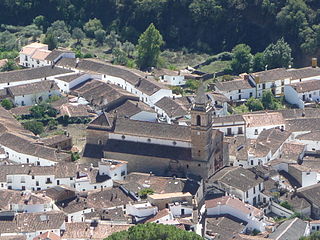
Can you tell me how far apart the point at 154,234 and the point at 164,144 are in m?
14.8

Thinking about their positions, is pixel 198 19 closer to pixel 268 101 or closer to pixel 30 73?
pixel 30 73

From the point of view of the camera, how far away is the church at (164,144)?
7562 centimetres

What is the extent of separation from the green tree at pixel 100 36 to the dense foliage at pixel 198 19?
1.86m

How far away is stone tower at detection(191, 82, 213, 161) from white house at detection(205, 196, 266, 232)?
4.56 m

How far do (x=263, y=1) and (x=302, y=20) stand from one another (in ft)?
17.9

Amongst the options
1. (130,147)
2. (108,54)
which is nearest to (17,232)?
(130,147)

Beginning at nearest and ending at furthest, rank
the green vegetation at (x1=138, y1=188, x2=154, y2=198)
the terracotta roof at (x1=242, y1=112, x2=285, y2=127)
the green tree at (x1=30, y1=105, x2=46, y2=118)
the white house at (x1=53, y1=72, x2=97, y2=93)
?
the green vegetation at (x1=138, y1=188, x2=154, y2=198) < the terracotta roof at (x1=242, y1=112, x2=285, y2=127) < the green tree at (x1=30, y1=105, x2=46, y2=118) < the white house at (x1=53, y1=72, x2=97, y2=93)

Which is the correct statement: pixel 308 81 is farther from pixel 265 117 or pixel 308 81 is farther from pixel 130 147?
pixel 130 147

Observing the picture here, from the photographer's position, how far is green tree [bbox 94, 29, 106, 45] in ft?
367

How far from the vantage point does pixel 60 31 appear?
370 ft

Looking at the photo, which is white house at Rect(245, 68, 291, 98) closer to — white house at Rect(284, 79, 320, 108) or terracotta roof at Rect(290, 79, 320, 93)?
white house at Rect(284, 79, 320, 108)

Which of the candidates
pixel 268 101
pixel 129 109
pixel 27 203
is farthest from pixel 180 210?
pixel 268 101

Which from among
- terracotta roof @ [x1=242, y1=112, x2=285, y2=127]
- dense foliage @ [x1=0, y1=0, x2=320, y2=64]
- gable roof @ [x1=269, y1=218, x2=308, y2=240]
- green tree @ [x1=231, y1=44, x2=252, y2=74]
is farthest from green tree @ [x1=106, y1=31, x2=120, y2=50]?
gable roof @ [x1=269, y1=218, x2=308, y2=240]

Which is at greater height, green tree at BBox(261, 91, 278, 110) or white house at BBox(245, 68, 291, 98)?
white house at BBox(245, 68, 291, 98)
